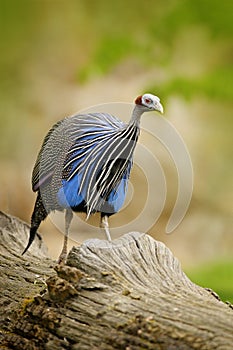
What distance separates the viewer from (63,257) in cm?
118

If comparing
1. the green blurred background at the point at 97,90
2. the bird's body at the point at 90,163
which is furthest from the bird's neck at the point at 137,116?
the green blurred background at the point at 97,90

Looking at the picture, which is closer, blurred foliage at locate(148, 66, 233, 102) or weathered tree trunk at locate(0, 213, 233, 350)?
weathered tree trunk at locate(0, 213, 233, 350)

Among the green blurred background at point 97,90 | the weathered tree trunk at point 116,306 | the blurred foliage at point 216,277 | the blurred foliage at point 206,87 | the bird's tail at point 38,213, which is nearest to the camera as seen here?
the weathered tree trunk at point 116,306

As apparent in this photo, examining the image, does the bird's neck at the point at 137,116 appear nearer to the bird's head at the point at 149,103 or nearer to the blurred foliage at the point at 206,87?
the bird's head at the point at 149,103

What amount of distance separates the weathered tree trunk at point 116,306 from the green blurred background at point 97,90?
1.84 meters

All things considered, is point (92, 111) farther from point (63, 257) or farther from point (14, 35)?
point (14, 35)

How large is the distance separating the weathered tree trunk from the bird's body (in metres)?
0.07

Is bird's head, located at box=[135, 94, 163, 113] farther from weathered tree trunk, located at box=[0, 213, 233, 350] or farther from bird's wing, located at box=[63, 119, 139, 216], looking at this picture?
weathered tree trunk, located at box=[0, 213, 233, 350]

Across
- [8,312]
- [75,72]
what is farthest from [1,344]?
[75,72]

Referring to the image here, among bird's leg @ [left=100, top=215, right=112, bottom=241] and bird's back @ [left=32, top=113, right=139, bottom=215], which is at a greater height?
bird's back @ [left=32, top=113, right=139, bottom=215]

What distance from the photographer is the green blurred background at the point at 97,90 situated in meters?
2.97

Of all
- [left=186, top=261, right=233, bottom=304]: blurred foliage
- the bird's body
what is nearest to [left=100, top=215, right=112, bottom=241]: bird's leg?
the bird's body

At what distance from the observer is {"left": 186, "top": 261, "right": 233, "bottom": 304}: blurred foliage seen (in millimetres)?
2046

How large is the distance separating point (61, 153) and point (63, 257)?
19 cm
